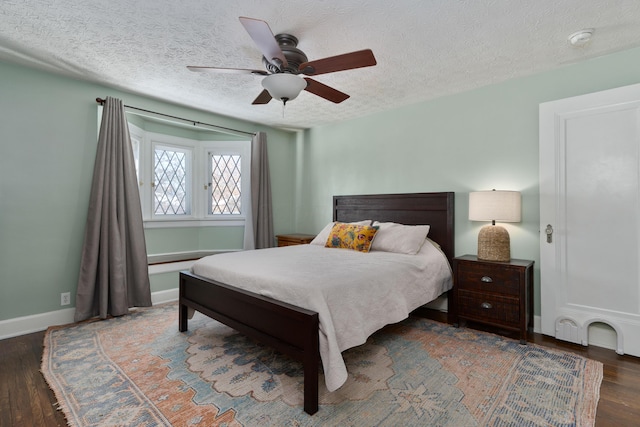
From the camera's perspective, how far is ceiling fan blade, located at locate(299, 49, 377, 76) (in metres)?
1.85

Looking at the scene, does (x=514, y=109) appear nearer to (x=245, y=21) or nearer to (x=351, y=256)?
(x=351, y=256)

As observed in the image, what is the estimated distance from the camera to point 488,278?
2670mm

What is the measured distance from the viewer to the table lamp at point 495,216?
267 centimetres

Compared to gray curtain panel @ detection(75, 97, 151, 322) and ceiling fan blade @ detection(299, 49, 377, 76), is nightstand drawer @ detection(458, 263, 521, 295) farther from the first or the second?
gray curtain panel @ detection(75, 97, 151, 322)

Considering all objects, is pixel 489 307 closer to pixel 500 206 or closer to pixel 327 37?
pixel 500 206

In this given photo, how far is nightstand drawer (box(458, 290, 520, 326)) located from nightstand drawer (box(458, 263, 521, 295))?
0.06m

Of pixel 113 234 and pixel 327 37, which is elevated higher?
pixel 327 37

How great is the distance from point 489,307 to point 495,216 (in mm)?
781

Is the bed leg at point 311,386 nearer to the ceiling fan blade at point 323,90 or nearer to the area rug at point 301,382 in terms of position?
the area rug at point 301,382

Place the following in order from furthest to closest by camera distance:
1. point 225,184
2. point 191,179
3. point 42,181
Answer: point 225,184
point 191,179
point 42,181

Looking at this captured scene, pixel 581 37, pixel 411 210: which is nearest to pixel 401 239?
pixel 411 210

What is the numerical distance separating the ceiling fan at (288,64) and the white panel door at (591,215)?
190 cm

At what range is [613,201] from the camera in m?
2.40

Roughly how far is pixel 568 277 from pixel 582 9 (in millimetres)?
1969
